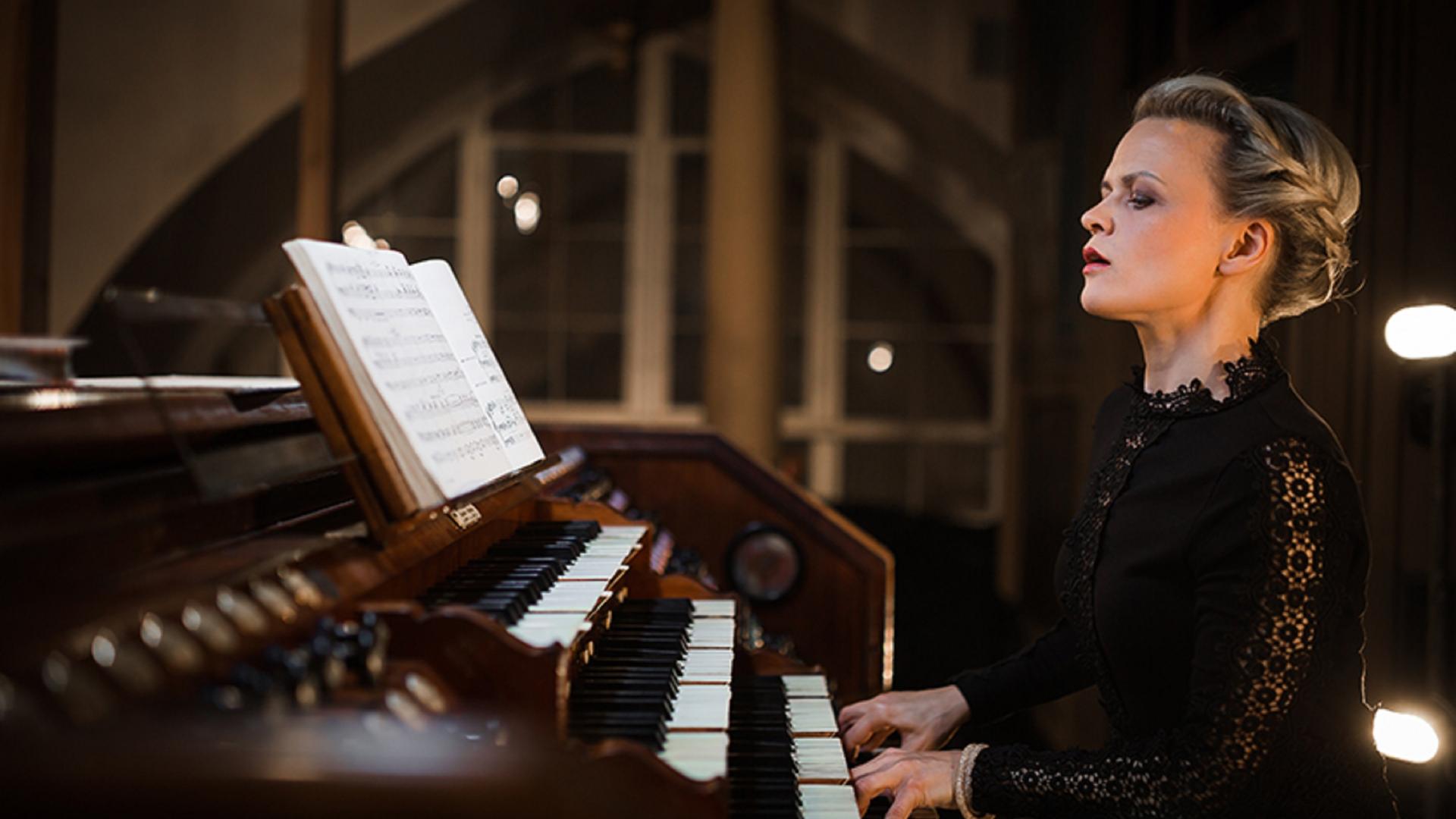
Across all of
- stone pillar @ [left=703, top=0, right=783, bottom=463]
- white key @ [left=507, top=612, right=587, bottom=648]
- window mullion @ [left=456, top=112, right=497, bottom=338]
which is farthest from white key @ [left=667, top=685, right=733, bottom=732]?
window mullion @ [left=456, top=112, right=497, bottom=338]

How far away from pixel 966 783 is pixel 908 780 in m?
0.08

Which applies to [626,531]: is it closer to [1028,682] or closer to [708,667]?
[708,667]

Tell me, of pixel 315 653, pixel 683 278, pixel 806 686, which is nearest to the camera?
pixel 315 653

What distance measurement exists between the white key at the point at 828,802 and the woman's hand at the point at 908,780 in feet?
0.10

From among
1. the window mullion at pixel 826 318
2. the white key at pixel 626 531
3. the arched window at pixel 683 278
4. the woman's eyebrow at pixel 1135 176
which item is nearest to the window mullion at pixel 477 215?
the arched window at pixel 683 278

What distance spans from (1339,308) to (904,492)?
190 inches

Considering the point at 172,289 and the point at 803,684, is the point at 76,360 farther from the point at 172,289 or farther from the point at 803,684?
the point at 803,684

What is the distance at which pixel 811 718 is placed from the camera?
1813mm

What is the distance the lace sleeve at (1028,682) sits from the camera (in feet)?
6.24

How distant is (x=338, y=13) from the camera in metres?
5.72

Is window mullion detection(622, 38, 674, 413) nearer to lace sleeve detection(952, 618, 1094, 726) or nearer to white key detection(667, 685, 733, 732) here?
lace sleeve detection(952, 618, 1094, 726)

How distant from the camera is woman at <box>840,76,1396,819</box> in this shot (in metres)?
1.45

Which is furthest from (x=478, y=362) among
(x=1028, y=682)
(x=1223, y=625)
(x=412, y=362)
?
(x=1223, y=625)

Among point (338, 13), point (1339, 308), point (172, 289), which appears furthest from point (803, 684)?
point (172, 289)
